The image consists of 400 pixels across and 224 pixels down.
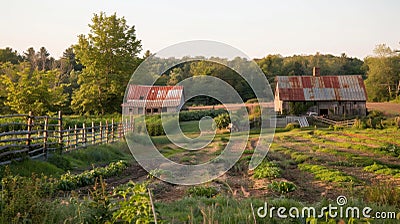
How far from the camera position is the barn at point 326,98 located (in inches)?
1512

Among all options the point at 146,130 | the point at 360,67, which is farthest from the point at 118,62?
the point at 360,67

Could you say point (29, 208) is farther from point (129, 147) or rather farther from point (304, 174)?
point (129, 147)

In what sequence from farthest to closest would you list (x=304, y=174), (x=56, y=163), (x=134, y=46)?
(x=134, y=46), (x=56, y=163), (x=304, y=174)

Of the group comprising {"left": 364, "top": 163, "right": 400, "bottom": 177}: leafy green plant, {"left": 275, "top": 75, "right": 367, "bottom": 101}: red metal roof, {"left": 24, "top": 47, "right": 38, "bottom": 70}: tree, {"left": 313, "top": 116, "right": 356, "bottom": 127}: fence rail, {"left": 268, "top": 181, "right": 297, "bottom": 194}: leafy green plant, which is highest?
{"left": 24, "top": 47, "right": 38, "bottom": 70}: tree

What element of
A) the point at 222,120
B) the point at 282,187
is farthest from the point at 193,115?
the point at 282,187

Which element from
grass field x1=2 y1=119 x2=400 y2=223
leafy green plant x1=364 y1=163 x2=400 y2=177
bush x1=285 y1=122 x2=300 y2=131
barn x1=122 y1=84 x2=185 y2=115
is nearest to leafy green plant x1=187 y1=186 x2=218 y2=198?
grass field x1=2 y1=119 x2=400 y2=223

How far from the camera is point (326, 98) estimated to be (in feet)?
126

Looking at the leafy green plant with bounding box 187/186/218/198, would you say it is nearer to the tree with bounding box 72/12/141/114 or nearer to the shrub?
the shrub

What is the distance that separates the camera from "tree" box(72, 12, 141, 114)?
39.3m

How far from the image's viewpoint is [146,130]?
22.7 m

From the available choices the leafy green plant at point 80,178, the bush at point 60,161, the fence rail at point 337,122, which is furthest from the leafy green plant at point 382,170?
the fence rail at point 337,122

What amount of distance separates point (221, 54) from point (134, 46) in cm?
3285

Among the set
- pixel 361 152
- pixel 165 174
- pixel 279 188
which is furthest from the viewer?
pixel 361 152

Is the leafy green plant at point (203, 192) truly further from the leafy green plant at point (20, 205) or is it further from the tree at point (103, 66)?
the tree at point (103, 66)
